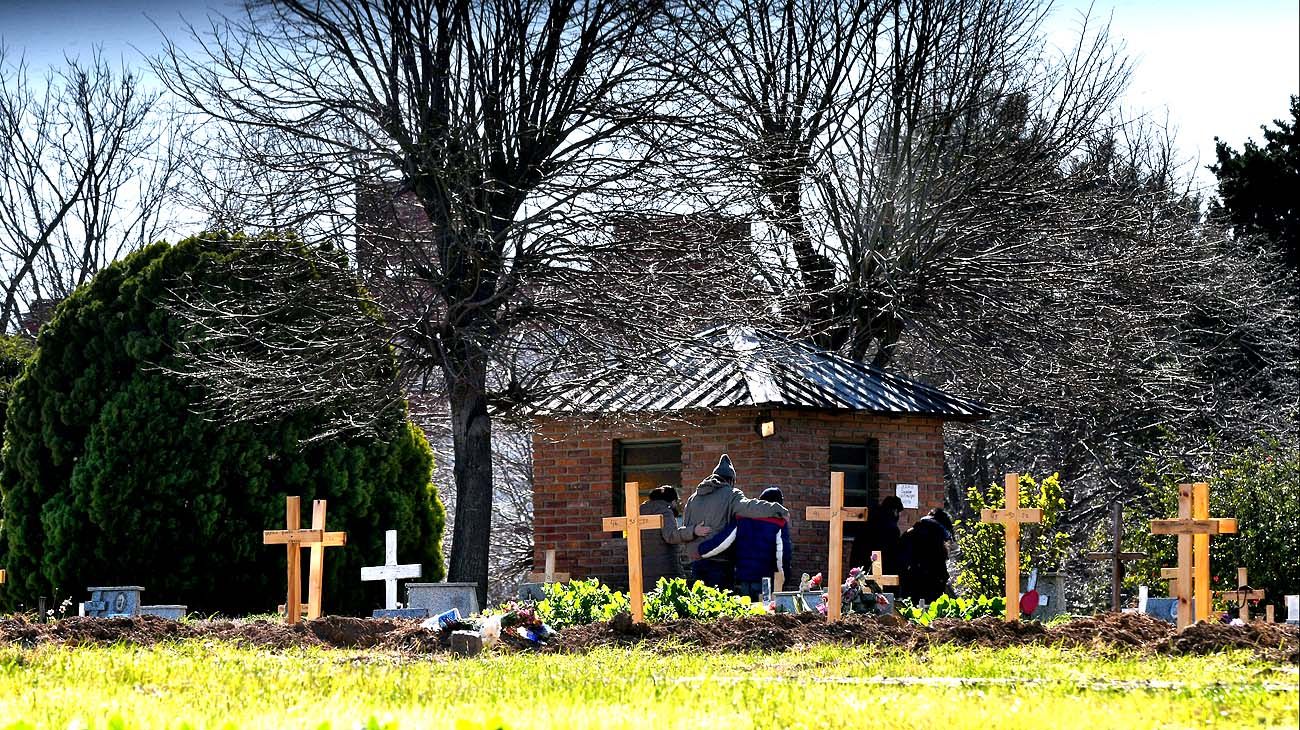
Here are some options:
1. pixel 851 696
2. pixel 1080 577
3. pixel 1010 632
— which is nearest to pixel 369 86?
pixel 1010 632

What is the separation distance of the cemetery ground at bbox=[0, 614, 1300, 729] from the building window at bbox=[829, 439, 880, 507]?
27.7 ft

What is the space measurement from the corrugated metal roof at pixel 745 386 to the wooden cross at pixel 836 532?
15.4ft

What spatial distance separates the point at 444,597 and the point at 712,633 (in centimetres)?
422

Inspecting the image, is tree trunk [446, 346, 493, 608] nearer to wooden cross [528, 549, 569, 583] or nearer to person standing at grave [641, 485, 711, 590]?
wooden cross [528, 549, 569, 583]

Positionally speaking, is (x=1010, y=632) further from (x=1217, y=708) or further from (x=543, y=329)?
(x=543, y=329)

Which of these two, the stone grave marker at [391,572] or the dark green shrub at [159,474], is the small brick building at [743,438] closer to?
the dark green shrub at [159,474]

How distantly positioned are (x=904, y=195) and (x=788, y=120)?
209 cm

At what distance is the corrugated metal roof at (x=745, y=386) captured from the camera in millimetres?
18516

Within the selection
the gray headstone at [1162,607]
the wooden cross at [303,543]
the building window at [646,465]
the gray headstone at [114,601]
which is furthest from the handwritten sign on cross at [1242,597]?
the gray headstone at [114,601]

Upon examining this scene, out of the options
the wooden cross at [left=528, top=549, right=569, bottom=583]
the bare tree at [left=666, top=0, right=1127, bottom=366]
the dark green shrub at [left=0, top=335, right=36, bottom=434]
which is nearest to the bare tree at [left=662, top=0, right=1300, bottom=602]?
the bare tree at [left=666, top=0, right=1127, bottom=366]

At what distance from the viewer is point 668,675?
8.95 metres

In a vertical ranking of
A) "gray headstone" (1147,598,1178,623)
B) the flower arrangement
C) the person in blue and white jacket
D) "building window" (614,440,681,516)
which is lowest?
"gray headstone" (1147,598,1178,623)

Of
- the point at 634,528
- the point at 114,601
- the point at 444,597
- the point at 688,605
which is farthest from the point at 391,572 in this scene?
the point at 634,528

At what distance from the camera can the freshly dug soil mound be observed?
10.7m
